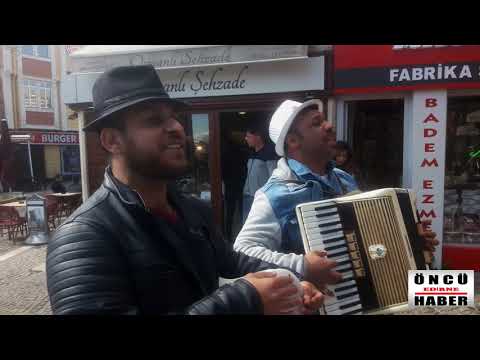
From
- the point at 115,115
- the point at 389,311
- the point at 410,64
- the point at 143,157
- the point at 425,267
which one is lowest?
the point at 389,311

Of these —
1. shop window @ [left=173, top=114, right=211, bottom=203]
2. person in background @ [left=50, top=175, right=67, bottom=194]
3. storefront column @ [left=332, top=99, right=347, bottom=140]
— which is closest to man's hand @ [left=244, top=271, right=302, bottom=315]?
storefront column @ [left=332, top=99, right=347, bottom=140]

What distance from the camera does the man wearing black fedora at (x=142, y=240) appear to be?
3.04ft

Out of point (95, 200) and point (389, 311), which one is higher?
point (95, 200)

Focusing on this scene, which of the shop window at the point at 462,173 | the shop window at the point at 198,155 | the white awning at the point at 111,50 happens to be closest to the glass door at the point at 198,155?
the shop window at the point at 198,155

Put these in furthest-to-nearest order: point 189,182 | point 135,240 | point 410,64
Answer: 1. point 189,182
2. point 410,64
3. point 135,240

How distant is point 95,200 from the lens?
1.09 m

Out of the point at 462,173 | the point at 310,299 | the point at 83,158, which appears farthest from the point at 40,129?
the point at 462,173

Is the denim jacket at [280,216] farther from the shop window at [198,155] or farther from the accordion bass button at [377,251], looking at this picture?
the shop window at [198,155]

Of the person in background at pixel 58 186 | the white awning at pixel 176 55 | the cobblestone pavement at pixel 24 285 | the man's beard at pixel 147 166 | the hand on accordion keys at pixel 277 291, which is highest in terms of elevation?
the white awning at pixel 176 55

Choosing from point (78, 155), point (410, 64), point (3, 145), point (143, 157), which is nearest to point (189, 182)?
point (78, 155)

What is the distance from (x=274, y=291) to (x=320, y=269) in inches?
23.8

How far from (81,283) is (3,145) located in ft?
16.6

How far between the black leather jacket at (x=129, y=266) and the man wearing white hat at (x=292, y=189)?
1.97 feet
